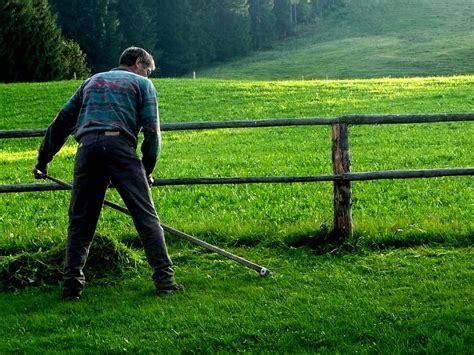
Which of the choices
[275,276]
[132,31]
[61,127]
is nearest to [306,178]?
[275,276]

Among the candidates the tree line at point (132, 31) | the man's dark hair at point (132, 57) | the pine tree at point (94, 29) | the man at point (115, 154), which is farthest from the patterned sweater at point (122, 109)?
the pine tree at point (94, 29)

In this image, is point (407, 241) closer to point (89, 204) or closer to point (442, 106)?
point (89, 204)

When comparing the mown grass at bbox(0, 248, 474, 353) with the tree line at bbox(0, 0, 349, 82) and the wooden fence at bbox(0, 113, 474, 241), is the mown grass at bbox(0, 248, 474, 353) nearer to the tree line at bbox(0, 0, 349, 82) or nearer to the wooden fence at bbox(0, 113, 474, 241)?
the wooden fence at bbox(0, 113, 474, 241)

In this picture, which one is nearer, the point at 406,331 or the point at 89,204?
the point at 406,331

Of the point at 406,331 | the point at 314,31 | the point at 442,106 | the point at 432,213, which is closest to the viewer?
the point at 406,331

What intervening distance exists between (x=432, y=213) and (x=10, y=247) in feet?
16.6

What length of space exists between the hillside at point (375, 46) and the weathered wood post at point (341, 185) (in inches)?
1936

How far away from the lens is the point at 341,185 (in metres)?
6.99

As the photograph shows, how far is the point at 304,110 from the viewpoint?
2478 cm

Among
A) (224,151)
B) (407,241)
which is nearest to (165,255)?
(407,241)

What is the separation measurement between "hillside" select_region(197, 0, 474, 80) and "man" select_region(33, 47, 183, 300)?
50.9 meters

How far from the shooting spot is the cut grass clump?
249 inches

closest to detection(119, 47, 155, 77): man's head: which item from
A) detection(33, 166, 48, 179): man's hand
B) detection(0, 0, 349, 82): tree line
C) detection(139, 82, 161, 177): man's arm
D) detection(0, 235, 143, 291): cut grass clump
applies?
detection(139, 82, 161, 177): man's arm

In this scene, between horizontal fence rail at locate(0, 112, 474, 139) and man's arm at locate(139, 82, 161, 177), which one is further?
horizontal fence rail at locate(0, 112, 474, 139)
